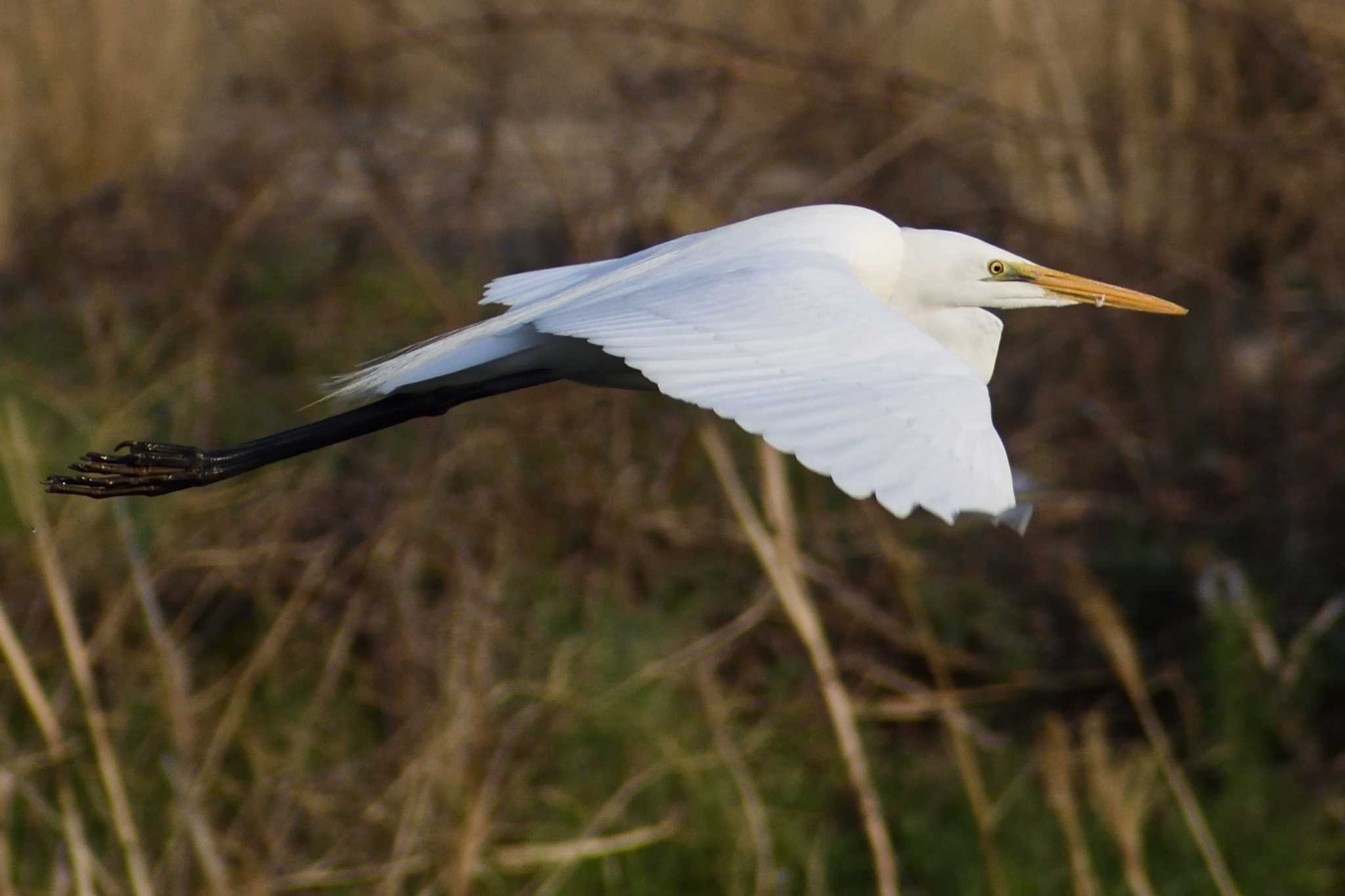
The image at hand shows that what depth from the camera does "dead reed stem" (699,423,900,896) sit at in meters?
2.95

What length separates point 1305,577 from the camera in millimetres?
4926

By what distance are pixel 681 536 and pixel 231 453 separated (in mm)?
2254

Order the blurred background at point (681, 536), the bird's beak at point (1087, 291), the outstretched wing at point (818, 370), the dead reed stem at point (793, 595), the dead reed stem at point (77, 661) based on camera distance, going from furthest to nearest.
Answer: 1. the blurred background at point (681, 536)
2. the dead reed stem at point (793, 595)
3. the dead reed stem at point (77, 661)
4. the bird's beak at point (1087, 291)
5. the outstretched wing at point (818, 370)

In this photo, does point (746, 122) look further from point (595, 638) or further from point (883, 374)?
point (883, 374)

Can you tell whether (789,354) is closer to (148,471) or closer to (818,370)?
(818,370)

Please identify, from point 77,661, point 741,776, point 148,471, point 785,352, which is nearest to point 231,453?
point 148,471

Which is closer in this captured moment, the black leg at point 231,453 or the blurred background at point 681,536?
the black leg at point 231,453

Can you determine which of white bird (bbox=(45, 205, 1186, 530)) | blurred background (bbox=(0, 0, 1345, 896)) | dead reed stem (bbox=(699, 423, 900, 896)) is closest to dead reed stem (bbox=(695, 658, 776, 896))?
blurred background (bbox=(0, 0, 1345, 896))

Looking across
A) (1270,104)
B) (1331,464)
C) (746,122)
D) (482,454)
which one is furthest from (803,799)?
(746,122)

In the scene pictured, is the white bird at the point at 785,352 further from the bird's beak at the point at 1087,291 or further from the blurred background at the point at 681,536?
the blurred background at the point at 681,536

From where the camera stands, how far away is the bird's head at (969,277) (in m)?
2.64

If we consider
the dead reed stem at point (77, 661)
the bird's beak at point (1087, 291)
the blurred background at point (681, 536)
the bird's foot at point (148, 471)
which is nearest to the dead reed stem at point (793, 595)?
the blurred background at point (681, 536)

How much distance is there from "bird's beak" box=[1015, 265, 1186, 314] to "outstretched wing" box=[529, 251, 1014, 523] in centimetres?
44

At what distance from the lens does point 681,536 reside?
4.79 metres
